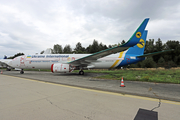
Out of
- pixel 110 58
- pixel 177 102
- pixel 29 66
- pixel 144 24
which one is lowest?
pixel 177 102

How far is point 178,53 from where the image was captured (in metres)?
44.6

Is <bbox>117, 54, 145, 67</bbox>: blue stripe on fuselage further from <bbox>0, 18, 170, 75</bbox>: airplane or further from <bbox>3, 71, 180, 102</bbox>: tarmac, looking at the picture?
<bbox>3, 71, 180, 102</bbox>: tarmac

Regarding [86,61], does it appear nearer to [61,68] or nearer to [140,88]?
[61,68]

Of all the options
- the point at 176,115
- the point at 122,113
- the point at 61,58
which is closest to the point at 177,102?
the point at 176,115

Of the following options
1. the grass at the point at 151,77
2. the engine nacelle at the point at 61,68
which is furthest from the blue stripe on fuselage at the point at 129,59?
the engine nacelle at the point at 61,68

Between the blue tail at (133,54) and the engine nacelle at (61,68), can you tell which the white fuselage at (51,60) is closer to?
the blue tail at (133,54)

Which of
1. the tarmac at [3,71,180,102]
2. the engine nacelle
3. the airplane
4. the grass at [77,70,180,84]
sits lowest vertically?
the tarmac at [3,71,180,102]

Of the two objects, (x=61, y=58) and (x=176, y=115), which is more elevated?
(x=61, y=58)

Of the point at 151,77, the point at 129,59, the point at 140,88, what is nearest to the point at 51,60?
the point at 129,59

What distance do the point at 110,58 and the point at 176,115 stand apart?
1271 cm

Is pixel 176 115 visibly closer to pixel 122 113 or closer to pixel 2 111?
pixel 122 113

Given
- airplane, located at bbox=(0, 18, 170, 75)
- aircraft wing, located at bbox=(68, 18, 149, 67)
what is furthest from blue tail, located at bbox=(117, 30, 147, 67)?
aircraft wing, located at bbox=(68, 18, 149, 67)

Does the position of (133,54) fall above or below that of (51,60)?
above

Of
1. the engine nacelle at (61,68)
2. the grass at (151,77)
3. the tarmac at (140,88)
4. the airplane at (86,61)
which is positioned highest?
the airplane at (86,61)
